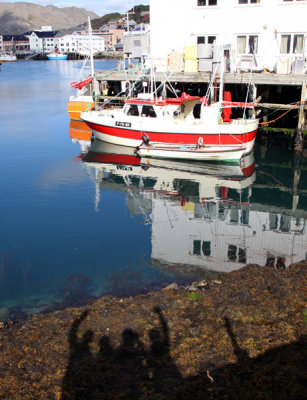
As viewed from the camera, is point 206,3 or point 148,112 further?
point 206,3

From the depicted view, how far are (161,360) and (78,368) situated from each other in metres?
1.37

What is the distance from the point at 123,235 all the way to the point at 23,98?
124 feet

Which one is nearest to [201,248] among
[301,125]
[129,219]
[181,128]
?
[129,219]

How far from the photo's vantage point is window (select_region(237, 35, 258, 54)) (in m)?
26.5

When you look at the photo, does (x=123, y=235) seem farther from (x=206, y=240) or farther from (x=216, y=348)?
(x=216, y=348)

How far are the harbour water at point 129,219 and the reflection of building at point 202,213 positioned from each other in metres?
0.04

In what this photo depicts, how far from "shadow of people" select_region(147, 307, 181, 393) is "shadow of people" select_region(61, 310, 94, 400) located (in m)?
1.00

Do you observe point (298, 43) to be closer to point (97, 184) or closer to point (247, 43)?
point (247, 43)

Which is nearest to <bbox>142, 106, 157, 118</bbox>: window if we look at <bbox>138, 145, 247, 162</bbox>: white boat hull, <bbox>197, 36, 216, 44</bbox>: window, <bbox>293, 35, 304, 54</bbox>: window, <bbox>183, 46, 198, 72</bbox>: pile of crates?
<bbox>138, 145, 247, 162</bbox>: white boat hull

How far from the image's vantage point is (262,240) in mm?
13195

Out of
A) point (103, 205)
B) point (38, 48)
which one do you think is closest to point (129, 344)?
point (103, 205)

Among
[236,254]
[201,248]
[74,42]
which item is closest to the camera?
[236,254]

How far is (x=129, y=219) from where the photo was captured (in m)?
15.5

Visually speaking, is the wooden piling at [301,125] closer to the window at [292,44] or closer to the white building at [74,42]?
the window at [292,44]
